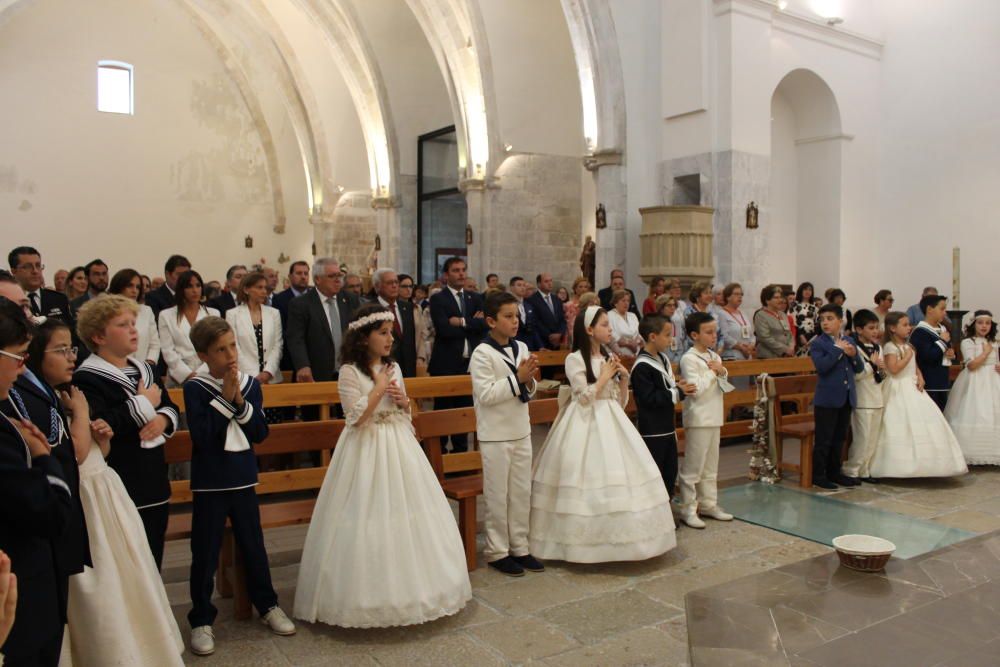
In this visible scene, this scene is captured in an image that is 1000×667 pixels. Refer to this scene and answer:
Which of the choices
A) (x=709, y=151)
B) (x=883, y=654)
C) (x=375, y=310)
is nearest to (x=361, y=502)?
(x=375, y=310)

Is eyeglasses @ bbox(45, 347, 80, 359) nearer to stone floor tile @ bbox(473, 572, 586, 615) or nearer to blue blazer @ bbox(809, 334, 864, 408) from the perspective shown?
stone floor tile @ bbox(473, 572, 586, 615)

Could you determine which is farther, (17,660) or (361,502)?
(361,502)

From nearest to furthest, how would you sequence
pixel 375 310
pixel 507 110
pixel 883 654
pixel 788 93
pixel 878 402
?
pixel 883 654 < pixel 375 310 < pixel 878 402 < pixel 788 93 < pixel 507 110

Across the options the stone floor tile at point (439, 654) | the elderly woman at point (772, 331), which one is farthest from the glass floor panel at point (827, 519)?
the stone floor tile at point (439, 654)

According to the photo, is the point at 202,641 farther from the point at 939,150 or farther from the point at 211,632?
the point at 939,150

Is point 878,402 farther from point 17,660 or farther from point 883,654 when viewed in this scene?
point 17,660

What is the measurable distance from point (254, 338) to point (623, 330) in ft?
11.7

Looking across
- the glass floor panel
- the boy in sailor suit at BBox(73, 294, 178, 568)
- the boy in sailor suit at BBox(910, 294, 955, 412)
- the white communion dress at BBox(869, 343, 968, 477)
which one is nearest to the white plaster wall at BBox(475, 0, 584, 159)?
the boy in sailor suit at BBox(910, 294, 955, 412)

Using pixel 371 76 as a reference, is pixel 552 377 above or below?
below

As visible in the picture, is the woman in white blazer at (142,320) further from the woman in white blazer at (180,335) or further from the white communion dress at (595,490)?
the white communion dress at (595,490)

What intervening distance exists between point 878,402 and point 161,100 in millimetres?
17374

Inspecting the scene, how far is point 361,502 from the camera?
340 cm

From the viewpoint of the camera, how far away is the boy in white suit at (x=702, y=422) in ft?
16.9

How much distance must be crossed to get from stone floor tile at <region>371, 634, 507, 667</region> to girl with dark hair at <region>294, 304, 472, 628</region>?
0.10 m
